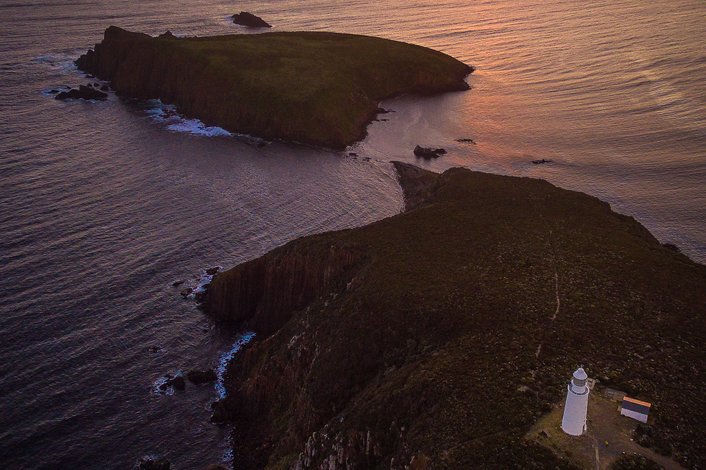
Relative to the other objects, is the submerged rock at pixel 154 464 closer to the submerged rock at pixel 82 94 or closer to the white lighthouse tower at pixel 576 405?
the white lighthouse tower at pixel 576 405

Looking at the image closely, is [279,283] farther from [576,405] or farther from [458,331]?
[576,405]

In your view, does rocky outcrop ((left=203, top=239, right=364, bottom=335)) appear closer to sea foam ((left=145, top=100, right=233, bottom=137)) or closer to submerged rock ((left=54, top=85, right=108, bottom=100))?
sea foam ((left=145, top=100, right=233, bottom=137))

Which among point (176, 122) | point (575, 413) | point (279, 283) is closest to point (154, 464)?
point (279, 283)

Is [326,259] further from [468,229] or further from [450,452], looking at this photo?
[450,452]

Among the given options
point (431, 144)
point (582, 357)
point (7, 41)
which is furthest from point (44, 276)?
point (7, 41)

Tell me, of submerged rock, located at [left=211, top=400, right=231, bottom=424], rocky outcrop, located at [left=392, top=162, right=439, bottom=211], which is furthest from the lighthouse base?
rocky outcrop, located at [left=392, top=162, right=439, bottom=211]

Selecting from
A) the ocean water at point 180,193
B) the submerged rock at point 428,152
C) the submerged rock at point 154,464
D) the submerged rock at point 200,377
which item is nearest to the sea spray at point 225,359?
the ocean water at point 180,193
